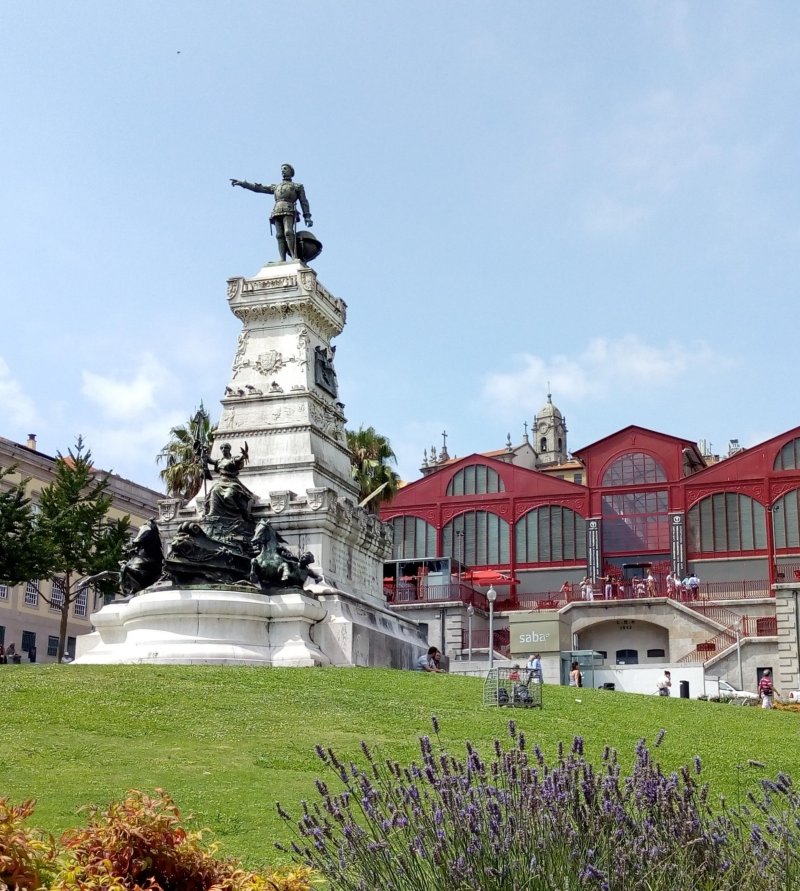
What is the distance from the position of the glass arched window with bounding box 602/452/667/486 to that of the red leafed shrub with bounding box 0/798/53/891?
54.3 metres

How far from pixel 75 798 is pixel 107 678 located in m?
8.58

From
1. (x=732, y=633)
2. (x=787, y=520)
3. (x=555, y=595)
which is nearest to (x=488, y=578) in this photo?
(x=555, y=595)

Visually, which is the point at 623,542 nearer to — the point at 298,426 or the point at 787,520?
the point at 787,520

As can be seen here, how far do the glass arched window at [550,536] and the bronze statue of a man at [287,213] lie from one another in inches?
1159

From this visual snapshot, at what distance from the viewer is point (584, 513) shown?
5931cm

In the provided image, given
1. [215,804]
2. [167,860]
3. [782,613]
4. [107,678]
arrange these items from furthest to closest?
[782,613] < [107,678] < [215,804] < [167,860]

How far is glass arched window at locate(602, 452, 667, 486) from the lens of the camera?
6034cm

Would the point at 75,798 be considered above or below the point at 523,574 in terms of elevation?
below

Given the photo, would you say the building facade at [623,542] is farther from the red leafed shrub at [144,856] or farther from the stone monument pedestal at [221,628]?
the red leafed shrub at [144,856]

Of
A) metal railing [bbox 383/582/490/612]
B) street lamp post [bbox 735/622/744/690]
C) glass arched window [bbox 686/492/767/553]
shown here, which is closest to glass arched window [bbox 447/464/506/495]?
metal railing [bbox 383/582/490/612]

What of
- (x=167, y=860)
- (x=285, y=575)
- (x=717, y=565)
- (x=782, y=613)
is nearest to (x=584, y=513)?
(x=717, y=565)

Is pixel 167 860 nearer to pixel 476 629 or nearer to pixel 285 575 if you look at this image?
pixel 285 575

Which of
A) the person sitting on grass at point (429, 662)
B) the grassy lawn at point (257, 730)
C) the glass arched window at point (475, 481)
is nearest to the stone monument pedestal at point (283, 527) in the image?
the person sitting on grass at point (429, 662)

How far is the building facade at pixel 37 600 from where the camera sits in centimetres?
5597
